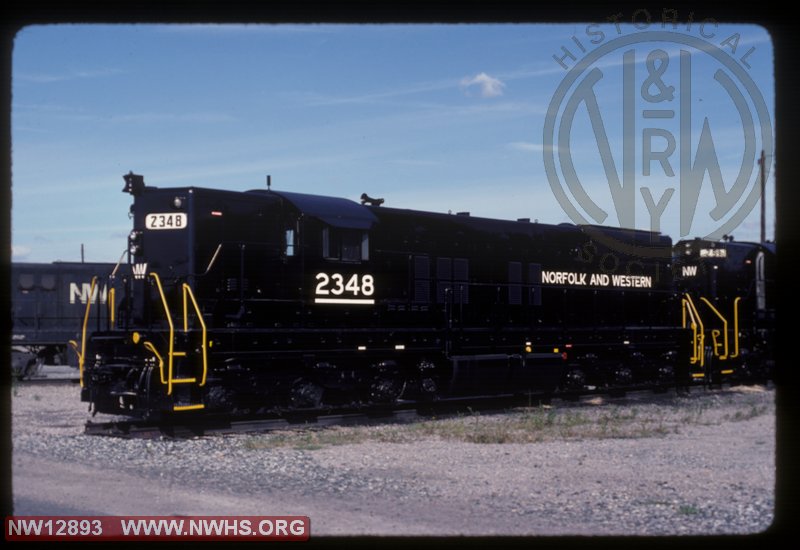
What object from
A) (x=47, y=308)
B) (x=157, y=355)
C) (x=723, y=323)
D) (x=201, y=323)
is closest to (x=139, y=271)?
(x=157, y=355)

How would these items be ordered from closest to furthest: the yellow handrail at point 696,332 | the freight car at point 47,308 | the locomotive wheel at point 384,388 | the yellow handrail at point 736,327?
the locomotive wheel at point 384,388, the yellow handrail at point 696,332, the yellow handrail at point 736,327, the freight car at point 47,308

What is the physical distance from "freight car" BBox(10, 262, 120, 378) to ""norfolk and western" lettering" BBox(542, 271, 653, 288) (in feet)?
41.2

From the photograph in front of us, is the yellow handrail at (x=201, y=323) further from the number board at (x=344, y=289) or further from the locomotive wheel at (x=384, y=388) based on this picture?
the locomotive wheel at (x=384, y=388)

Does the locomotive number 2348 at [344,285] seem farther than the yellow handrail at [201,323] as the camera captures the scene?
Yes

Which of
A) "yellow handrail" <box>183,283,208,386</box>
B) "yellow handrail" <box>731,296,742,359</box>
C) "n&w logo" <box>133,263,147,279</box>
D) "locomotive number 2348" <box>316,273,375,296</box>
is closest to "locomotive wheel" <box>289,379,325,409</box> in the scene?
"locomotive number 2348" <box>316,273,375,296</box>

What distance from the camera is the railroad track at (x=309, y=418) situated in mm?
12094

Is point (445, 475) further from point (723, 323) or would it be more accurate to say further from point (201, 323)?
point (723, 323)

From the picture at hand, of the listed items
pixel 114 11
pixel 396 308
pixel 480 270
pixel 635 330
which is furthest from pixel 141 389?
pixel 635 330

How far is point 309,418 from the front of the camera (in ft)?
43.6

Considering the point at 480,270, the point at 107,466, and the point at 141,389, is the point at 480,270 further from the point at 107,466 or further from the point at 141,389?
the point at 107,466

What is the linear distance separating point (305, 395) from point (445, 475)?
474cm

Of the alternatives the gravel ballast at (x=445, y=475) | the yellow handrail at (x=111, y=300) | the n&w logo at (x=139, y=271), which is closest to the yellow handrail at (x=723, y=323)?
the gravel ballast at (x=445, y=475)

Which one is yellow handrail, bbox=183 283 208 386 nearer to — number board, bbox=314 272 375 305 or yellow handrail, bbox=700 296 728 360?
number board, bbox=314 272 375 305

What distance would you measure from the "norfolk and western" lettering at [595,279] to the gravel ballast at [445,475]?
11.5ft
